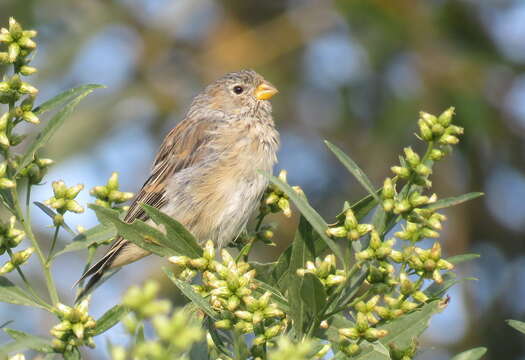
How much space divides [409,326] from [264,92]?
3979 millimetres

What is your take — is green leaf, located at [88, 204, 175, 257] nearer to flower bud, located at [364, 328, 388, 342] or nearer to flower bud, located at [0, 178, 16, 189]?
flower bud, located at [0, 178, 16, 189]

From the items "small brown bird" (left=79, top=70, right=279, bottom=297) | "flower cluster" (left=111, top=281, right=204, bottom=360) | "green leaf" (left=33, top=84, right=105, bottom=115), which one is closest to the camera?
"flower cluster" (left=111, top=281, right=204, bottom=360)

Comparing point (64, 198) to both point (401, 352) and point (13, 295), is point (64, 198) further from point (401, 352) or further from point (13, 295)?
point (401, 352)

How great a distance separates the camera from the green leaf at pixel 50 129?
2.68 meters

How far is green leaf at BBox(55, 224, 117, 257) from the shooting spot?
9.53 ft

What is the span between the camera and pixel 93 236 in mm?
2941

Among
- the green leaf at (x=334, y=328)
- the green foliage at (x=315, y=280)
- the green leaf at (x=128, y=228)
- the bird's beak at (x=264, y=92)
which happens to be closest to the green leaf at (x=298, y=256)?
the green foliage at (x=315, y=280)

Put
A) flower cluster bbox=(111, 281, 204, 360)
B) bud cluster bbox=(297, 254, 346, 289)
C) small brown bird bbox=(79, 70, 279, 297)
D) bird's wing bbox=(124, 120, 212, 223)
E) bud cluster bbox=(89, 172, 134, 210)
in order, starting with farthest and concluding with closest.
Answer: bird's wing bbox=(124, 120, 212, 223) < small brown bird bbox=(79, 70, 279, 297) < bud cluster bbox=(89, 172, 134, 210) < bud cluster bbox=(297, 254, 346, 289) < flower cluster bbox=(111, 281, 204, 360)

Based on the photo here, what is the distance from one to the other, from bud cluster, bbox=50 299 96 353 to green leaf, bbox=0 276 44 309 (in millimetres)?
287

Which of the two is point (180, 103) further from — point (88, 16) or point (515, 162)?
point (515, 162)


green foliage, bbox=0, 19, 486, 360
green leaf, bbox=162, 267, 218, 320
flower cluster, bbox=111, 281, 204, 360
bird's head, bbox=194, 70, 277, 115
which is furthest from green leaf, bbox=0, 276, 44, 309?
bird's head, bbox=194, 70, 277, 115

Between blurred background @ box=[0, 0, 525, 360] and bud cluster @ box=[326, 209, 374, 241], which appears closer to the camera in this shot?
bud cluster @ box=[326, 209, 374, 241]

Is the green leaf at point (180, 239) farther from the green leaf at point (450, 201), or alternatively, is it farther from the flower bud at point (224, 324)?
the green leaf at point (450, 201)

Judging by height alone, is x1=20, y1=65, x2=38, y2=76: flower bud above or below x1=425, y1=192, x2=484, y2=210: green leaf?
above
